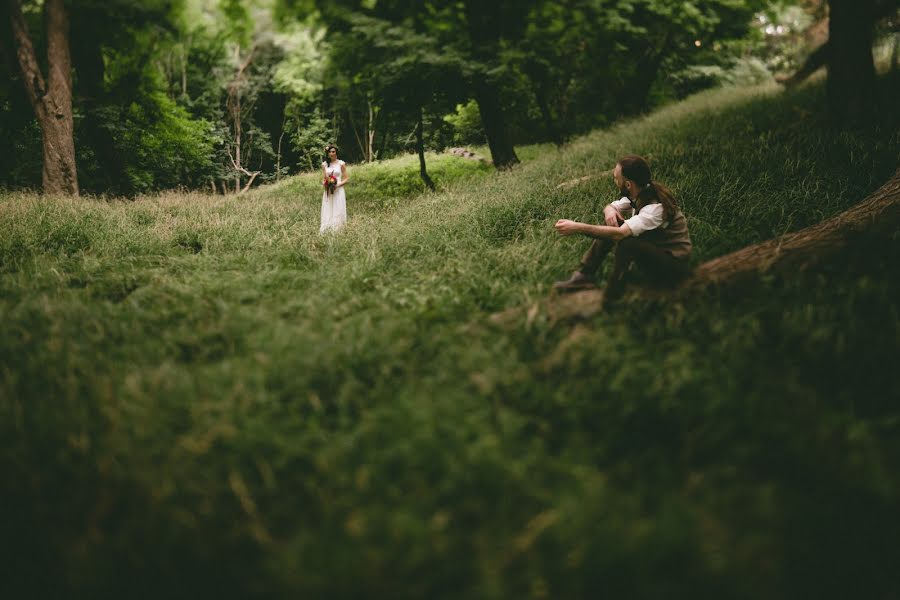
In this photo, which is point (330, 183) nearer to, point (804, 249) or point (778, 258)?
point (778, 258)

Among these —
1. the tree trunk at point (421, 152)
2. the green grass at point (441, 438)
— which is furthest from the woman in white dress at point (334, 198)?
the green grass at point (441, 438)

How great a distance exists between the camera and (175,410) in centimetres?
245

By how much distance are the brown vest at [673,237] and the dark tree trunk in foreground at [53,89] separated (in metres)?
11.9

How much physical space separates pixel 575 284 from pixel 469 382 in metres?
Result: 1.77

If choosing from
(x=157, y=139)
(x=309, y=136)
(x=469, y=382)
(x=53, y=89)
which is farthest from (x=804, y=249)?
(x=157, y=139)

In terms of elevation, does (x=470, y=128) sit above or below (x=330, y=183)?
above

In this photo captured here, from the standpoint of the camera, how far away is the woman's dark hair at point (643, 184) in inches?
155

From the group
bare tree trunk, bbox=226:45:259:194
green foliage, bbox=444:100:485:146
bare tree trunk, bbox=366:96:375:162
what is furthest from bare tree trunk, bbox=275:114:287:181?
green foliage, bbox=444:100:485:146

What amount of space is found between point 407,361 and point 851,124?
335 inches

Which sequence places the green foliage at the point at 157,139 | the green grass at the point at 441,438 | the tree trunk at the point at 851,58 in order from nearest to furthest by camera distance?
the green grass at the point at 441,438, the tree trunk at the point at 851,58, the green foliage at the point at 157,139

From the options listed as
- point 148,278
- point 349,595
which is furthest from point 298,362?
point 148,278

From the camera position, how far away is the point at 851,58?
23.1ft

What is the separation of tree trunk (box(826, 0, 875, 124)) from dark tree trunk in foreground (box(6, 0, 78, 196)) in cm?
1480

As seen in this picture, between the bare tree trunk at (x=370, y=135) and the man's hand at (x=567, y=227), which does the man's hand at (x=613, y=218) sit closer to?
the man's hand at (x=567, y=227)
